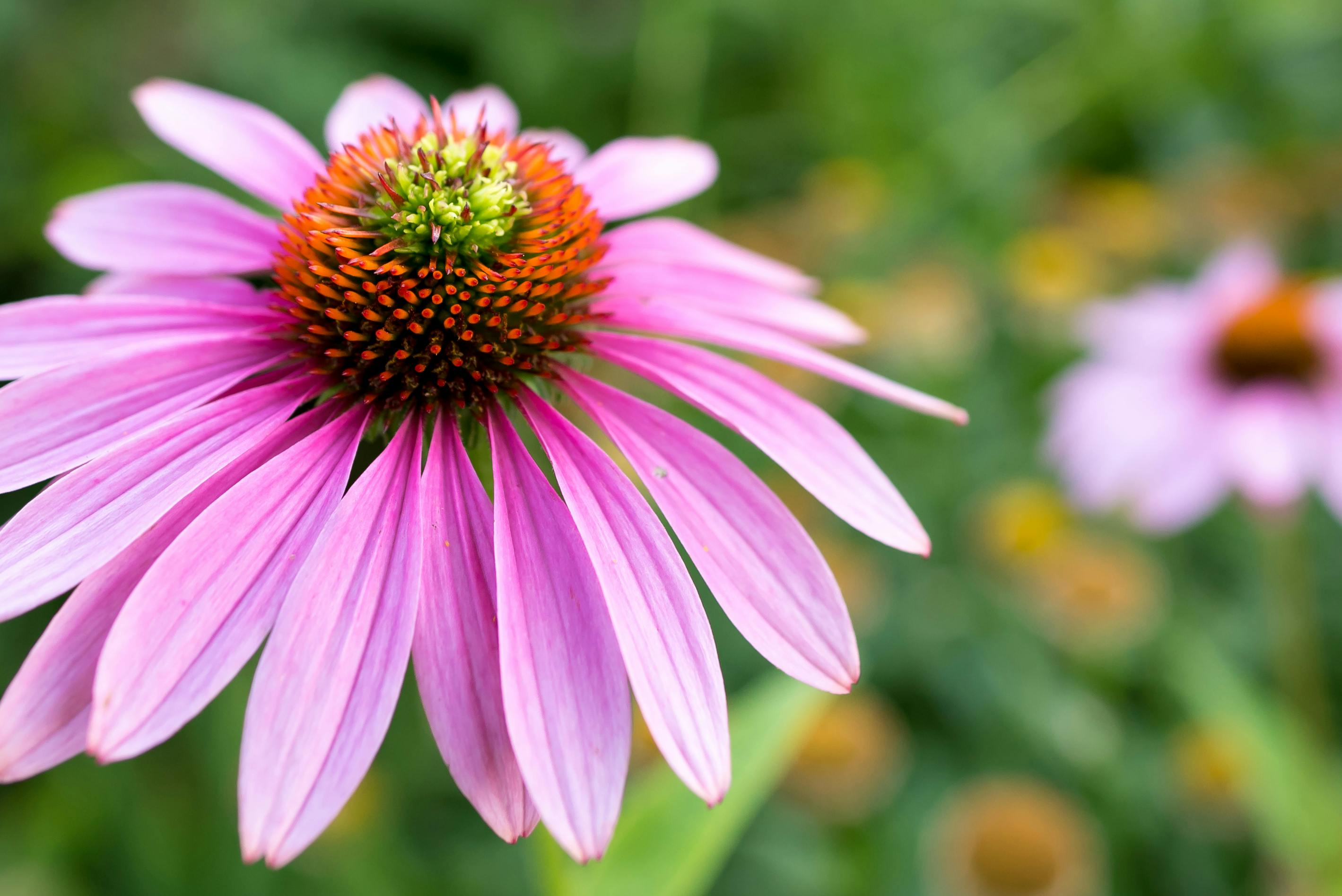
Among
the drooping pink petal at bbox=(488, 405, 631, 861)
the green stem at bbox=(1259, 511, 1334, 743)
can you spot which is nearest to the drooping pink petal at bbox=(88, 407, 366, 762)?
the drooping pink petal at bbox=(488, 405, 631, 861)

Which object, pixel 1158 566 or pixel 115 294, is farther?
pixel 1158 566

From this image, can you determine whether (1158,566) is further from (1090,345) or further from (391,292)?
(391,292)

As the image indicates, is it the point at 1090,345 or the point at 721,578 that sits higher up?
the point at 721,578

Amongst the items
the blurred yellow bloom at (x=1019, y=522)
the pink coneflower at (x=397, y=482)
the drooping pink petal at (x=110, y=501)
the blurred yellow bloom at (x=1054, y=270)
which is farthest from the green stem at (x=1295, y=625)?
the drooping pink petal at (x=110, y=501)

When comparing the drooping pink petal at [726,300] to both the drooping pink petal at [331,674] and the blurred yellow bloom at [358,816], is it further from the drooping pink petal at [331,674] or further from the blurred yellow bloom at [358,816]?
the blurred yellow bloom at [358,816]

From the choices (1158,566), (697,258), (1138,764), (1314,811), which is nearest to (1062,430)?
(1158,566)

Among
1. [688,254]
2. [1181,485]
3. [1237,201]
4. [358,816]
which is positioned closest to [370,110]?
[688,254]

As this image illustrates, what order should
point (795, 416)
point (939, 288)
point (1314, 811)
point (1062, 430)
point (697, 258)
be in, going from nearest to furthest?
point (795, 416), point (697, 258), point (1314, 811), point (1062, 430), point (939, 288)
